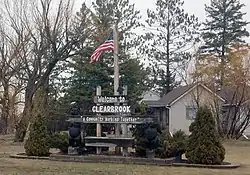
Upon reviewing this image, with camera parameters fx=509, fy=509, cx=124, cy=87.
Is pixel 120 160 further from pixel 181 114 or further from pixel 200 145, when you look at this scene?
pixel 181 114

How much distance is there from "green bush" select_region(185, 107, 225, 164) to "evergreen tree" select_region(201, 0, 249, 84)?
3627cm

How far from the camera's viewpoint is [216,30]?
174ft

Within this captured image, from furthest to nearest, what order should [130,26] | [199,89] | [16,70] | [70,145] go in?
[130,26] → [199,89] → [16,70] → [70,145]

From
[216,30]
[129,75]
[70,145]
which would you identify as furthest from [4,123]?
[216,30]

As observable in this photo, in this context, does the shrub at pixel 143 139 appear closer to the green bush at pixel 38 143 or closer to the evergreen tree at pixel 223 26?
the green bush at pixel 38 143

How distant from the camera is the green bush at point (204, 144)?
49.4 ft

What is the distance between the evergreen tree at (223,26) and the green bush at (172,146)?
116ft

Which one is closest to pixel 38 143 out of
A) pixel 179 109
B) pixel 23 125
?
pixel 23 125

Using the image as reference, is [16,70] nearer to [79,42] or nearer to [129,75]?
[79,42]

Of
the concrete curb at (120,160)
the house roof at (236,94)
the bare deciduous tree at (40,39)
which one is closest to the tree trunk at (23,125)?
the bare deciduous tree at (40,39)

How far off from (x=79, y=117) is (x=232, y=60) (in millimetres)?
18747

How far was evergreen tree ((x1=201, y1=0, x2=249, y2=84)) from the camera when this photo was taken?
5159 cm

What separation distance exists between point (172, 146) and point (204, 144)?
1356mm

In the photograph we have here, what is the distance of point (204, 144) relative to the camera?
15.1 metres
